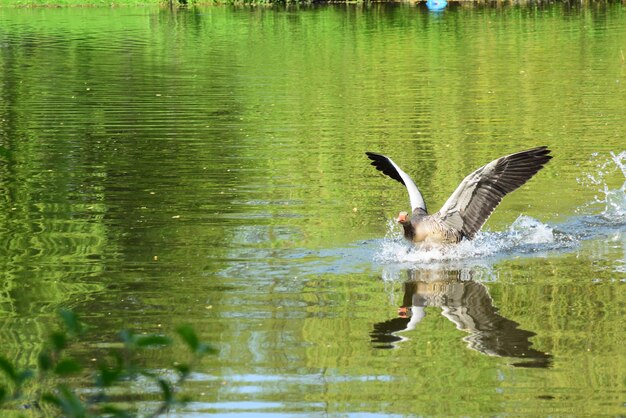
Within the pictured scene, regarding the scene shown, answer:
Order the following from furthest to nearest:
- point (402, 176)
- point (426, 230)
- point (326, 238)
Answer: point (326, 238) < point (402, 176) < point (426, 230)

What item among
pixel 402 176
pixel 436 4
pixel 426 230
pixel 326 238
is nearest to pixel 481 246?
pixel 426 230

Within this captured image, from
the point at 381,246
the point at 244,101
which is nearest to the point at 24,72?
the point at 244,101

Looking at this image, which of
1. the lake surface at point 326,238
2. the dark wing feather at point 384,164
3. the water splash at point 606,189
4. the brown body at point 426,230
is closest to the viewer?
the lake surface at point 326,238

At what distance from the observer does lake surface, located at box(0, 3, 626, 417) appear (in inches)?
336

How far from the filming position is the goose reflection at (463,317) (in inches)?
359

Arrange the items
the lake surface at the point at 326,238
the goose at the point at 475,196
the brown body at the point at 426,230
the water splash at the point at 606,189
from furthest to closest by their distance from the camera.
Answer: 1. the water splash at the point at 606,189
2. the goose at the point at 475,196
3. the brown body at the point at 426,230
4. the lake surface at the point at 326,238

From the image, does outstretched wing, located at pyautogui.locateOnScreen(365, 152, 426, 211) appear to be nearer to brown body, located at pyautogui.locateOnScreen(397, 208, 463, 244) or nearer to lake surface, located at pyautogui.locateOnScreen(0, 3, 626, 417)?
brown body, located at pyautogui.locateOnScreen(397, 208, 463, 244)

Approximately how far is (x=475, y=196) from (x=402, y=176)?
30.8 inches

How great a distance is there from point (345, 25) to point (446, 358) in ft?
145

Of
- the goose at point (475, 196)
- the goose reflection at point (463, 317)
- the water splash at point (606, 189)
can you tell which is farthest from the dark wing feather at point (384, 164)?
the water splash at point (606, 189)

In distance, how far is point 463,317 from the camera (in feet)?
33.1

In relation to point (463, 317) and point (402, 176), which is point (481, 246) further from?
point (463, 317)

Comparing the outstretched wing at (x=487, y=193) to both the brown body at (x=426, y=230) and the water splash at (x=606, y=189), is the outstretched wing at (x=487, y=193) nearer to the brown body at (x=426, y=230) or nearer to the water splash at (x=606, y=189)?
the brown body at (x=426, y=230)

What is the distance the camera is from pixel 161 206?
14.8m
